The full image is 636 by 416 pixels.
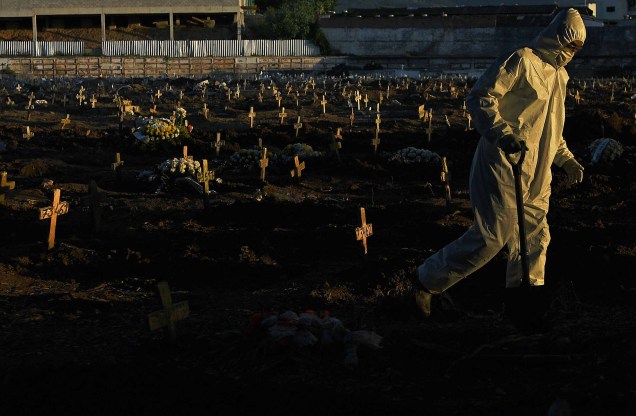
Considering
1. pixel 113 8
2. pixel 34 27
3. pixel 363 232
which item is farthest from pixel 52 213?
pixel 113 8

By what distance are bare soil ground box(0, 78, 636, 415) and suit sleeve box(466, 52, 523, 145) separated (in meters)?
1.18

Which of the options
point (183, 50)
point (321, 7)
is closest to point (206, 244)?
point (183, 50)

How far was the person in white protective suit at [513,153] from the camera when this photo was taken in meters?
7.24

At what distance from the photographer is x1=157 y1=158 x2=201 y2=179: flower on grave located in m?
17.4

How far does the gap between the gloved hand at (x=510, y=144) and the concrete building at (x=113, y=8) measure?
56.0m

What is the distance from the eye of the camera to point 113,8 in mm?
63000

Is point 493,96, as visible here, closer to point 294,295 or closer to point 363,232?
point 294,295

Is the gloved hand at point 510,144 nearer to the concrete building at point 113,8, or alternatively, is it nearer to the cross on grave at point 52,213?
the cross on grave at point 52,213

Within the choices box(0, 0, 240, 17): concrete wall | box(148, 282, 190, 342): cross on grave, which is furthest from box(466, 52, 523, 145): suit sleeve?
box(0, 0, 240, 17): concrete wall

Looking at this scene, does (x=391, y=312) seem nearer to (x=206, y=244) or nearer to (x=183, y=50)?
(x=206, y=244)

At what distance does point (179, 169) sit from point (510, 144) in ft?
36.2

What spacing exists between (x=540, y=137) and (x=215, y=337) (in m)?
2.41

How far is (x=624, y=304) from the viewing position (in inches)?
346

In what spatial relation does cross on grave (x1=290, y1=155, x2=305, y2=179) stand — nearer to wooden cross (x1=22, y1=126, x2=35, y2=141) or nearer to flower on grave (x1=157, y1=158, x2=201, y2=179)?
flower on grave (x1=157, y1=158, x2=201, y2=179)
